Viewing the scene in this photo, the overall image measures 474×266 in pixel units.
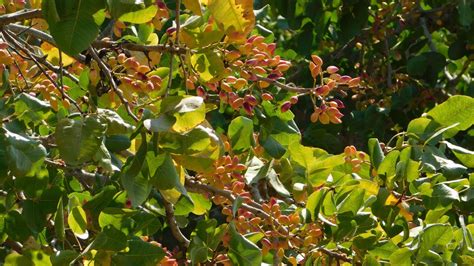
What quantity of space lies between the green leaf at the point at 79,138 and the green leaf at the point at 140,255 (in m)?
0.19

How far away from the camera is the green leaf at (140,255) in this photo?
163 cm

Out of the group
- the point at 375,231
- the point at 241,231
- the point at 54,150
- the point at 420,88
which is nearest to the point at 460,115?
the point at 375,231

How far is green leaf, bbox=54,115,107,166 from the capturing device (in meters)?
1.49

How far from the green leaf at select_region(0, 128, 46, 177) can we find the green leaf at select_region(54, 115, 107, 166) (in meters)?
0.04

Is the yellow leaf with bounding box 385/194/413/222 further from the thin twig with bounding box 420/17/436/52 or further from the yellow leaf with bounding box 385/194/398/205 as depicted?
the thin twig with bounding box 420/17/436/52

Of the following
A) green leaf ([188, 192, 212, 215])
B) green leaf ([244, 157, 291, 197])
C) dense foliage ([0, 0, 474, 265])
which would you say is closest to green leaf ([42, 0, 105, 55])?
dense foliage ([0, 0, 474, 265])

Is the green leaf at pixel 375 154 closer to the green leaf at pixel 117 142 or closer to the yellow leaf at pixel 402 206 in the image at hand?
the yellow leaf at pixel 402 206

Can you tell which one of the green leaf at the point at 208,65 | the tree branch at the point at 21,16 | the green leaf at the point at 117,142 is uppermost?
the tree branch at the point at 21,16

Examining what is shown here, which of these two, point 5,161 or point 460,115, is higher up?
point 5,161

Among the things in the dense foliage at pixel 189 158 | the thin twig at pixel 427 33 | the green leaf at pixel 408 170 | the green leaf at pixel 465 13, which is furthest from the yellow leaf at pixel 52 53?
the thin twig at pixel 427 33

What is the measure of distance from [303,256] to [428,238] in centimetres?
22

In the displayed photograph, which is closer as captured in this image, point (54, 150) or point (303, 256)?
point (303, 256)

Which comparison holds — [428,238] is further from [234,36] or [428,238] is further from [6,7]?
[6,7]

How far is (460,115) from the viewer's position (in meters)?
1.98
